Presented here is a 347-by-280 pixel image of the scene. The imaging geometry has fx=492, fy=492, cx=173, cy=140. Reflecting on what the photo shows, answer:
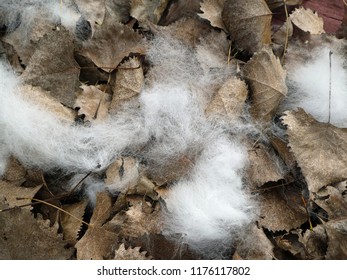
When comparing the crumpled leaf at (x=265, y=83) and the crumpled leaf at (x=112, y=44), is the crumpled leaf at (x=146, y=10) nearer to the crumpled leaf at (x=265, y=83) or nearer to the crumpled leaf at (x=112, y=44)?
the crumpled leaf at (x=112, y=44)

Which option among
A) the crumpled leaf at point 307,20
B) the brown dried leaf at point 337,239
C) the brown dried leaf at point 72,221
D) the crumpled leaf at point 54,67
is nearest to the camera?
the brown dried leaf at point 337,239

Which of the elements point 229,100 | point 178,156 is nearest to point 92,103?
point 178,156

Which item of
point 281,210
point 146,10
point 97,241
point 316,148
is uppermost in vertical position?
point 146,10

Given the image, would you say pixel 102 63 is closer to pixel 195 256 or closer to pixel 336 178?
pixel 195 256

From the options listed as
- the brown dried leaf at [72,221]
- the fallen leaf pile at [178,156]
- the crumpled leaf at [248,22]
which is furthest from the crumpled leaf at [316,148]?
the brown dried leaf at [72,221]

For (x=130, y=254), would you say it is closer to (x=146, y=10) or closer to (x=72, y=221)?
(x=72, y=221)
